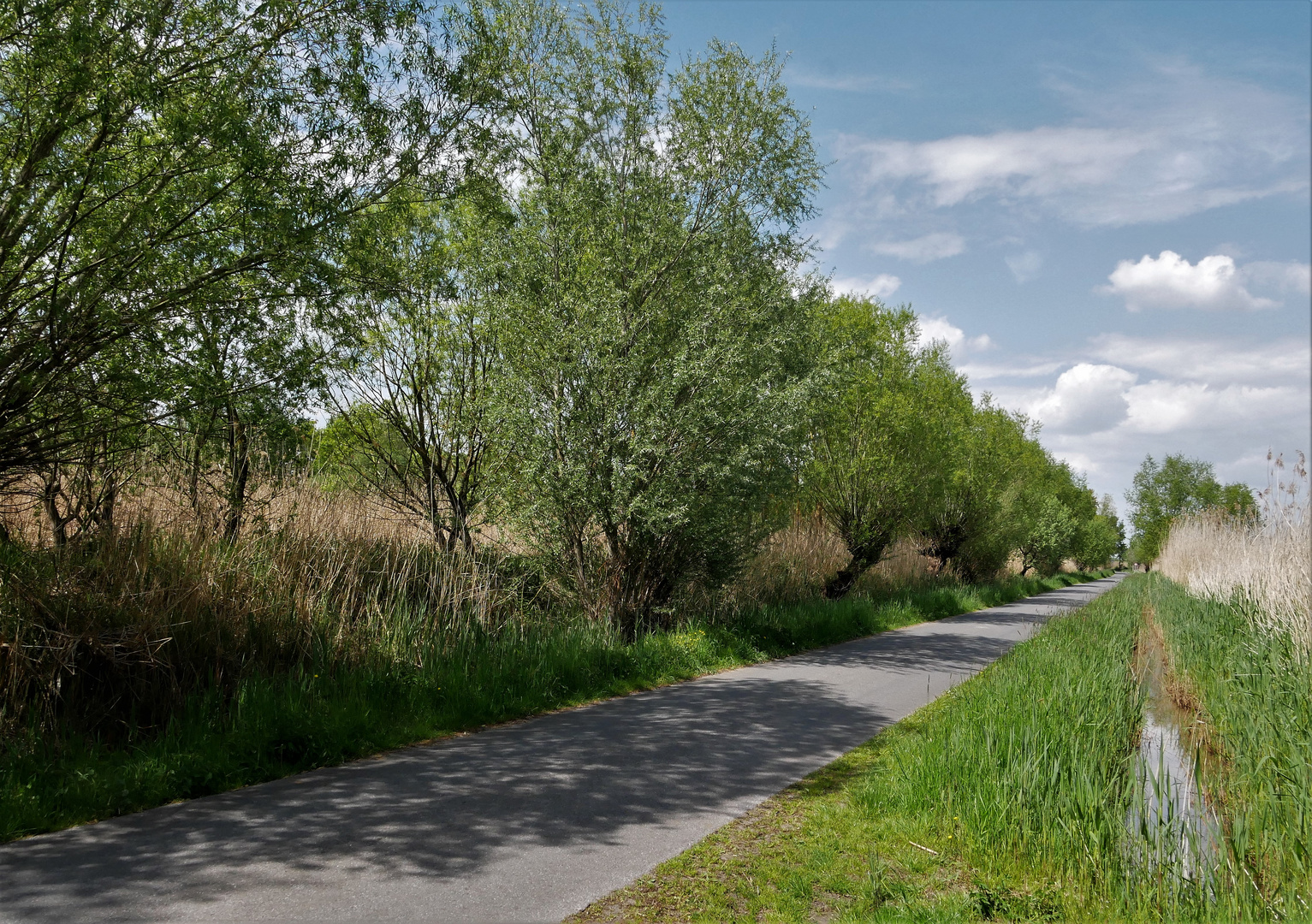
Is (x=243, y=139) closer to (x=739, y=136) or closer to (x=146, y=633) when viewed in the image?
(x=146, y=633)

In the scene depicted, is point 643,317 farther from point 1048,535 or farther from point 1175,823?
point 1048,535

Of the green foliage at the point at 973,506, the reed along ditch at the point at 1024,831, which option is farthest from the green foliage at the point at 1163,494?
the reed along ditch at the point at 1024,831

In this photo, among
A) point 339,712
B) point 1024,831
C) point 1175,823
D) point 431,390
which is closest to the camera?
point 1024,831

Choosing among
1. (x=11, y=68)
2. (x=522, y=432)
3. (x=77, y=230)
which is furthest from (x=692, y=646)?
(x=11, y=68)

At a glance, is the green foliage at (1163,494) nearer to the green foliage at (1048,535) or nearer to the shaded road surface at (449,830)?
the green foliage at (1048,535)

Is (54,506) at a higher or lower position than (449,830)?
higher

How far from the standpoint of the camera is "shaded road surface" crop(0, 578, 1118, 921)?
4027 millimetres

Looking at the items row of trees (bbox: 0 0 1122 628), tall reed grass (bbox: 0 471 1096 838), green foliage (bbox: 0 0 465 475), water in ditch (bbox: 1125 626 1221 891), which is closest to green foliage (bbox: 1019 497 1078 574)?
row of trees (bbox: 0 0 1122 628)

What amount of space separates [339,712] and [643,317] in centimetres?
781

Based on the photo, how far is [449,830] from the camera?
495cm

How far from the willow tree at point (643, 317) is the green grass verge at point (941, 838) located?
597 centimetres

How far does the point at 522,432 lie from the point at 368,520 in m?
2.65

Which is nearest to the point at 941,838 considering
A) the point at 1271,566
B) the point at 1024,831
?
the point at 1024,831

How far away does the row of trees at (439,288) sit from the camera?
7098mm
